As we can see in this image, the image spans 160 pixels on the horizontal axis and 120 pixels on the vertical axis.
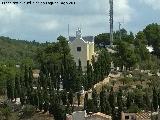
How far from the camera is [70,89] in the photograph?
200ft

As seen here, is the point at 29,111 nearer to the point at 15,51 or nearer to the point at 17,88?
the point at 17,88

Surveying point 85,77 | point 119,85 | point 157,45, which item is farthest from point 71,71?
point 157,45

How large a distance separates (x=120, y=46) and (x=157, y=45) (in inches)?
663

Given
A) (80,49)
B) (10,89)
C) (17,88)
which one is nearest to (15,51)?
(80,49)

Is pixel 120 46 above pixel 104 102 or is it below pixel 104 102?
above

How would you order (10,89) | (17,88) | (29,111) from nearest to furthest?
(29,111) → (17,88) → (10,89)

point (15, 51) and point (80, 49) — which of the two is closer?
point (80, 49)

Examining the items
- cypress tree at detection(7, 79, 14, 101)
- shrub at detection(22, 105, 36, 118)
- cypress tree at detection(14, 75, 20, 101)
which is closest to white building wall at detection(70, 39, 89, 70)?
cypress tree at detection(7, 79, 14, 101)

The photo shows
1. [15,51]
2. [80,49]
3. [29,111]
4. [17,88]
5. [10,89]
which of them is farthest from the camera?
[15,51]

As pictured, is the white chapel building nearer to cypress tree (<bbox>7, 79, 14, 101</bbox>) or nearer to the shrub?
cypress tree (<bbox>7, 79, 14, 101</bbox>)

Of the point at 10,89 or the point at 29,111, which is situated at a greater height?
the point at 10,89

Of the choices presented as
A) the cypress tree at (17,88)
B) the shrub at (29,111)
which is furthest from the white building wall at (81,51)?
the shrub at (29,111)

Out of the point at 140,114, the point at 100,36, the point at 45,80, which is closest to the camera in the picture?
the point at 140,114

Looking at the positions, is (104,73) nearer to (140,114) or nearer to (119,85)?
(119,85)
